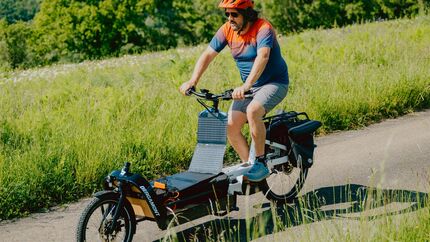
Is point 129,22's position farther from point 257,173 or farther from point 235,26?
point 257,173

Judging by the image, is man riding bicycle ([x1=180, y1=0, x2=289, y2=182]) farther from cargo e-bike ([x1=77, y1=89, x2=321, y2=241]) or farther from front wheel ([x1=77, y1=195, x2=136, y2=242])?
front wheel ([x1=77, y1=195, x2=136, y2=242])

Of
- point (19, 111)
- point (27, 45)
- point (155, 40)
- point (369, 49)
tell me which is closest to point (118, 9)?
point (155, 40)

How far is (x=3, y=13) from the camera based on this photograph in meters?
75.8

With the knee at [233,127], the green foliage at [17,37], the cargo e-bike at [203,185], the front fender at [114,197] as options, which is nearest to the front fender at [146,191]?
the cargo e-bike at [203,185]

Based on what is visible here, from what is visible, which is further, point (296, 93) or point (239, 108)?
point (296, 93)

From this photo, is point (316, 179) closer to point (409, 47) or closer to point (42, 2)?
point (409, 47)

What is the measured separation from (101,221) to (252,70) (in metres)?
1.81

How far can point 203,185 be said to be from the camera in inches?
195

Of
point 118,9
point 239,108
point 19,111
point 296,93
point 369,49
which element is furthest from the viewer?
point 118,9

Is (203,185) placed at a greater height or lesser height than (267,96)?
lesser

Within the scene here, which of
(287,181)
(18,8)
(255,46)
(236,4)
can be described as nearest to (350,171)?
(287,181)

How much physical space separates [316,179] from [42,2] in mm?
42055

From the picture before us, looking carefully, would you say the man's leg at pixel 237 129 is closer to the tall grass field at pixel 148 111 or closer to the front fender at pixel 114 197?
the front fender at pixel 114 197

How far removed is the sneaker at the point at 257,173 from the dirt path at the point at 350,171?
27cm
